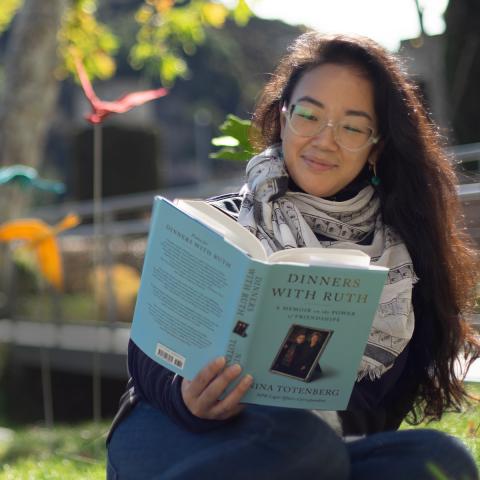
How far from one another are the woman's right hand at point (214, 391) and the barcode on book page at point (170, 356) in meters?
0.04

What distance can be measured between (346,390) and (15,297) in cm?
713

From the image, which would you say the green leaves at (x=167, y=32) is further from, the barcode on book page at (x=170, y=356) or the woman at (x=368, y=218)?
the barcode on book page at (x=170, y=356)

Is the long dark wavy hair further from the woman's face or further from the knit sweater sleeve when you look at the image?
the knit sweater sleeve

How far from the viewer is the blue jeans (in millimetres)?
1883

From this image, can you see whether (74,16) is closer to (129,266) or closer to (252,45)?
(129,266)

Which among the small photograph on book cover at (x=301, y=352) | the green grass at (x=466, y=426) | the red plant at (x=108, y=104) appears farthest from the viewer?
the red plant at (x=108, y=104)

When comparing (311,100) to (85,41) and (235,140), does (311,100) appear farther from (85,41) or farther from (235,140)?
(85,41)

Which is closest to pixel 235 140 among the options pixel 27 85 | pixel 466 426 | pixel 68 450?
pixel 466 426

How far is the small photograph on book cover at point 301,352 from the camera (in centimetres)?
182

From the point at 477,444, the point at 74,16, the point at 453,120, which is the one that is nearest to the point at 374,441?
the point at 477,444

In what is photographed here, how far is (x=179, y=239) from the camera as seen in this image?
Answer: 183 centimetres

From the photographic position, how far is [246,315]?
1.75 m

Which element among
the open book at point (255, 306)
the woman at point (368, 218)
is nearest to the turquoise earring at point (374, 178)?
the woman at point (368, 218)

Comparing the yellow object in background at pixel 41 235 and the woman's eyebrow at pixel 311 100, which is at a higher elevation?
the woman's eyebrow at pixel 311 100
